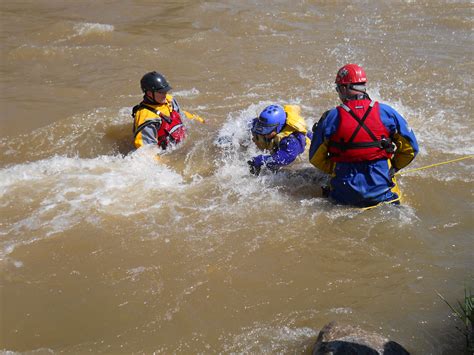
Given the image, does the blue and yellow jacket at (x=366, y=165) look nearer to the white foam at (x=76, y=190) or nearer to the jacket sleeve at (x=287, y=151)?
the jacket sleeve at (x=287, y=151)

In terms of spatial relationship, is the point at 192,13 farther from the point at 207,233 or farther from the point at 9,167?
the point at 207,233

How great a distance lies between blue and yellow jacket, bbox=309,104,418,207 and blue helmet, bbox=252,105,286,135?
2.57ft

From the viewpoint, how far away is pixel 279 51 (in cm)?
1066

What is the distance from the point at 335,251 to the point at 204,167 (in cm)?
236

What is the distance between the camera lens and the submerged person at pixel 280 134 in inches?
218

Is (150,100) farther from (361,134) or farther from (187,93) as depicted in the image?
(361,134)

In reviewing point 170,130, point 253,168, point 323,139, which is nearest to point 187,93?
point 170,130

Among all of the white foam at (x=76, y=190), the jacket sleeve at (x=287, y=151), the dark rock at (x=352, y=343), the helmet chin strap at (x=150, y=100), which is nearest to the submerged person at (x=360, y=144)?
the jacket sleeve at (x=287, y=151)

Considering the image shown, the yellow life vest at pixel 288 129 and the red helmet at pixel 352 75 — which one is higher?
the red helmet at pixel 352 75

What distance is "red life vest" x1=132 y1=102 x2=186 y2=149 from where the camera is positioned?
638cm

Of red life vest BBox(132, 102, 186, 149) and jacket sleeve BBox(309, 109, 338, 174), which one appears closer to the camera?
jacket sleeve BBox(309, 109, 338, 174)

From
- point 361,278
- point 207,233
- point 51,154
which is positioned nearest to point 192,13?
point 51,154

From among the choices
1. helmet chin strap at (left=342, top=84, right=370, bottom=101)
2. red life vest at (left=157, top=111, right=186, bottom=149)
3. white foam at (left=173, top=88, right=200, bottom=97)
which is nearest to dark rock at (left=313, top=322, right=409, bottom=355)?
helmet chin strap at (left=342, top=84, right=370, bottom=101)

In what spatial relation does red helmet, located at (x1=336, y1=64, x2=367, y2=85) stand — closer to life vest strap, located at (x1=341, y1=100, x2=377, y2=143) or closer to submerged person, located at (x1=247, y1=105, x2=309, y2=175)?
life vest strap, located at (x1=341, y1=100, x2=377, y2=143)
